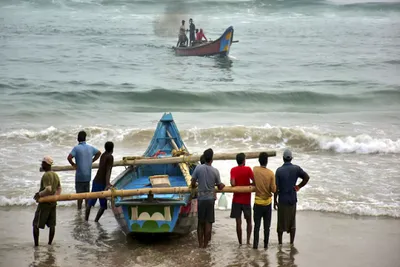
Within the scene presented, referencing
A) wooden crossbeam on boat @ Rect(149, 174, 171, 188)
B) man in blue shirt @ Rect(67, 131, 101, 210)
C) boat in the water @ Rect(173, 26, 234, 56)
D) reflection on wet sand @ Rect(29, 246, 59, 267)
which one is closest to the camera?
reflection on wet sand @ Rect(29, 246, 59, 267)

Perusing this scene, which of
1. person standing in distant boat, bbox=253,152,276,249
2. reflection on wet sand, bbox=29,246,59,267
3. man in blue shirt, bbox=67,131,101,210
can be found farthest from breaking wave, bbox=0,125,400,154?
reflection on wet sand, bbox=29,246,59,267

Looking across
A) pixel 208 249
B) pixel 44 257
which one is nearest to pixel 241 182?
pixel 208 249

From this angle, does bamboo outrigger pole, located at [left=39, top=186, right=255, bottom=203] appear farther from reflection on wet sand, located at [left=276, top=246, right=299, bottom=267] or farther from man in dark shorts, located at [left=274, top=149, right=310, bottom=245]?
reflection on wet sand, located at [left=276, top=246, right=299, bottom=267]

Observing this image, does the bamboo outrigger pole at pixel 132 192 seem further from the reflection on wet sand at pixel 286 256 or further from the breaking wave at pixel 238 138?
the breaking wave at pixel 238 138

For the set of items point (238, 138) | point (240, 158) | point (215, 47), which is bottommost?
point (238, 138)

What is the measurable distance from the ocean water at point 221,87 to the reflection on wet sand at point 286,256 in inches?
85.6

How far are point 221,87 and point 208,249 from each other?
17.8 m

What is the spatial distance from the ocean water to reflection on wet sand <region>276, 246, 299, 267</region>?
2.17m

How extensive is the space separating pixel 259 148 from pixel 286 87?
34.5 ft

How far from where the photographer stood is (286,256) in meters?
8.12

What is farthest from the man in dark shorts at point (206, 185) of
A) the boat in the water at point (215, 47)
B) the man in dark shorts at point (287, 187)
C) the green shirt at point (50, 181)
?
the boat in the water at point (215, 47)

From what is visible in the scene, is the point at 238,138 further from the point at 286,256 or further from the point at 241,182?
the point at 286,256

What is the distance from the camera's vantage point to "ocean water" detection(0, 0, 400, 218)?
1380cm

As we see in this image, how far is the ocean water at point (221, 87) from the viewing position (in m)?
13.8
